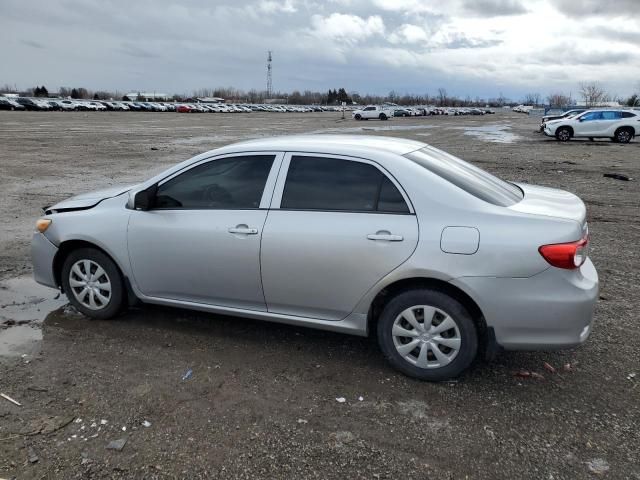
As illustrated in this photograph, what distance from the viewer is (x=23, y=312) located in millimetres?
5090

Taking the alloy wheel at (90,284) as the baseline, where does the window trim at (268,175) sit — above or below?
above

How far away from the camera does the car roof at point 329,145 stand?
415 cm

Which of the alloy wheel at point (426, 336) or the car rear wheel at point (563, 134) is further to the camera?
the car rear wheel at point (563, 134)

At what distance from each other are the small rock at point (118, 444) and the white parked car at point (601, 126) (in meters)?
30.4

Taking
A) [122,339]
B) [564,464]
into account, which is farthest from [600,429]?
→ [122,339]

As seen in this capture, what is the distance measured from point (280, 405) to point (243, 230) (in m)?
1.32

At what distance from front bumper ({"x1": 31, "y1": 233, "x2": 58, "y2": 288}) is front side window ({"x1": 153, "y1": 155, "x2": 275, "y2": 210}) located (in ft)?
4.02

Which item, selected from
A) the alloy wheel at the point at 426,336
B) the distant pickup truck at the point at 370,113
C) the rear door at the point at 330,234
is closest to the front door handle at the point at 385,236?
the rear door at the point at 330,234

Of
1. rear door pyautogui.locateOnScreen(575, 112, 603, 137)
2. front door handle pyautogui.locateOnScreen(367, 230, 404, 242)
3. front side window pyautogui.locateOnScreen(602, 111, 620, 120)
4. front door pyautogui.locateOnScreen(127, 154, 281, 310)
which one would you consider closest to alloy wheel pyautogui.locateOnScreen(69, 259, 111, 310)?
front door pyautogui.locateOnScreen(127, 154, 281, 310)

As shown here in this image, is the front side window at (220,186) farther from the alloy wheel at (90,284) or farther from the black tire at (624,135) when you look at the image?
the black tire at (624,135)

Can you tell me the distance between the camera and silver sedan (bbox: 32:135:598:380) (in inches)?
139

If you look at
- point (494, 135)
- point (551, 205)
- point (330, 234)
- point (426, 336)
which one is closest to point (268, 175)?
point (330, 234)

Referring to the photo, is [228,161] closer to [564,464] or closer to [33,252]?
[33,252]

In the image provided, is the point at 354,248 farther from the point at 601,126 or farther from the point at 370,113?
the point at 370,113
